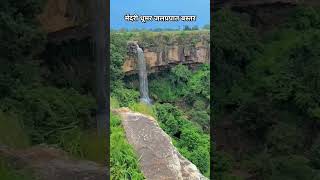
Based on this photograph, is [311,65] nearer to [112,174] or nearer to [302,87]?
[302,87]

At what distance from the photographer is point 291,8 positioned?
8898 mm

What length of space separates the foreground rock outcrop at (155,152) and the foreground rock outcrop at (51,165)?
2.96 ft

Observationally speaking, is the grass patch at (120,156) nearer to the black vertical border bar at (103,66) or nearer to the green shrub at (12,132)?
the black vertical border bar at (103,66)

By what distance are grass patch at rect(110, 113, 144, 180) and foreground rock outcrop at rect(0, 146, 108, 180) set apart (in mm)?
805

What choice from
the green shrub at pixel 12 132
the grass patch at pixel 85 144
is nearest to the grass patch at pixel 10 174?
Result: the green shrub at pixel 12 132

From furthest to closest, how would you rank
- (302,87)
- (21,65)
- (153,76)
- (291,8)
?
(291,8) → (302,87) → (21,65) → (153,76)

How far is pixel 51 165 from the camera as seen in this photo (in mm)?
6629

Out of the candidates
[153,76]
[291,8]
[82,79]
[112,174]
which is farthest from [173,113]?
[291,8]

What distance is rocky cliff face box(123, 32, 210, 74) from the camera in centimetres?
Answer: 545

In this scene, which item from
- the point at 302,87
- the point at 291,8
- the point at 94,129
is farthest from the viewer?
the point at 291,8

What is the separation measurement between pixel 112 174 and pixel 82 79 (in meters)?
2.43

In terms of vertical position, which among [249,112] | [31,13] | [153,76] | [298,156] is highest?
[31,13]

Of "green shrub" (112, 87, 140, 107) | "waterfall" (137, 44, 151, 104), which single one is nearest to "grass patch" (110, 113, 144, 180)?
"green shrub" (112, 87, 140, 107)

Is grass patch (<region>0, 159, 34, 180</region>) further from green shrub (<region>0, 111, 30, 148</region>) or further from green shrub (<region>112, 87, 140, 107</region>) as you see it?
green shrub (<region>112, 87, 140, 107</region>)
